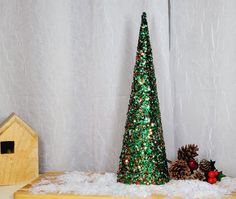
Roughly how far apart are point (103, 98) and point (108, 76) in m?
0.08

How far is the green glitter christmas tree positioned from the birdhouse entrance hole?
0.39 metres

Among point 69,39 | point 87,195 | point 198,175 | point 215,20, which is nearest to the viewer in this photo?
point 87,195

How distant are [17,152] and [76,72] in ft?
1.16

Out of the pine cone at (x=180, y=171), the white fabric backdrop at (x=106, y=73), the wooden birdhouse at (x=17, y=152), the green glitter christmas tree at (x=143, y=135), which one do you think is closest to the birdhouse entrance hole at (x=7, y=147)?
the wooden birdhouse at (x=17, y=152)

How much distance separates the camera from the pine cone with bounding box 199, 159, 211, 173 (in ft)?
3.50

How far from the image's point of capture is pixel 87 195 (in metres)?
0.93

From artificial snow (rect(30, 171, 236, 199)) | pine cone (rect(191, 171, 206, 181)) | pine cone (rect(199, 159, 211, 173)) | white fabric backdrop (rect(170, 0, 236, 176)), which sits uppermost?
white fabric backdrop (rect(170, 0, 236, 176))

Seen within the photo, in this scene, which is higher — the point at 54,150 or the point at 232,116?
the point at 232,116

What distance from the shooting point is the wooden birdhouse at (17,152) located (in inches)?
45.6

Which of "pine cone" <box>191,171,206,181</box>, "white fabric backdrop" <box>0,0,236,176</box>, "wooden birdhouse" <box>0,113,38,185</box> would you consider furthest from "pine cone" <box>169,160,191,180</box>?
"wooden birdhouse" <box>0,113,38,185</box>

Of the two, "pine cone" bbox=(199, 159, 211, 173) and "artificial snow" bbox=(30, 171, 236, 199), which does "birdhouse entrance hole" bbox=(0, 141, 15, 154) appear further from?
"pine cone" bbox=(199, 159, 211, 173)

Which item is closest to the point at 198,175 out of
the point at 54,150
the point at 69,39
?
the point at 54,150

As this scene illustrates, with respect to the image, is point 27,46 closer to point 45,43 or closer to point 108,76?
point 45,43

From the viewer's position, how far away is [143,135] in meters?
1.03
